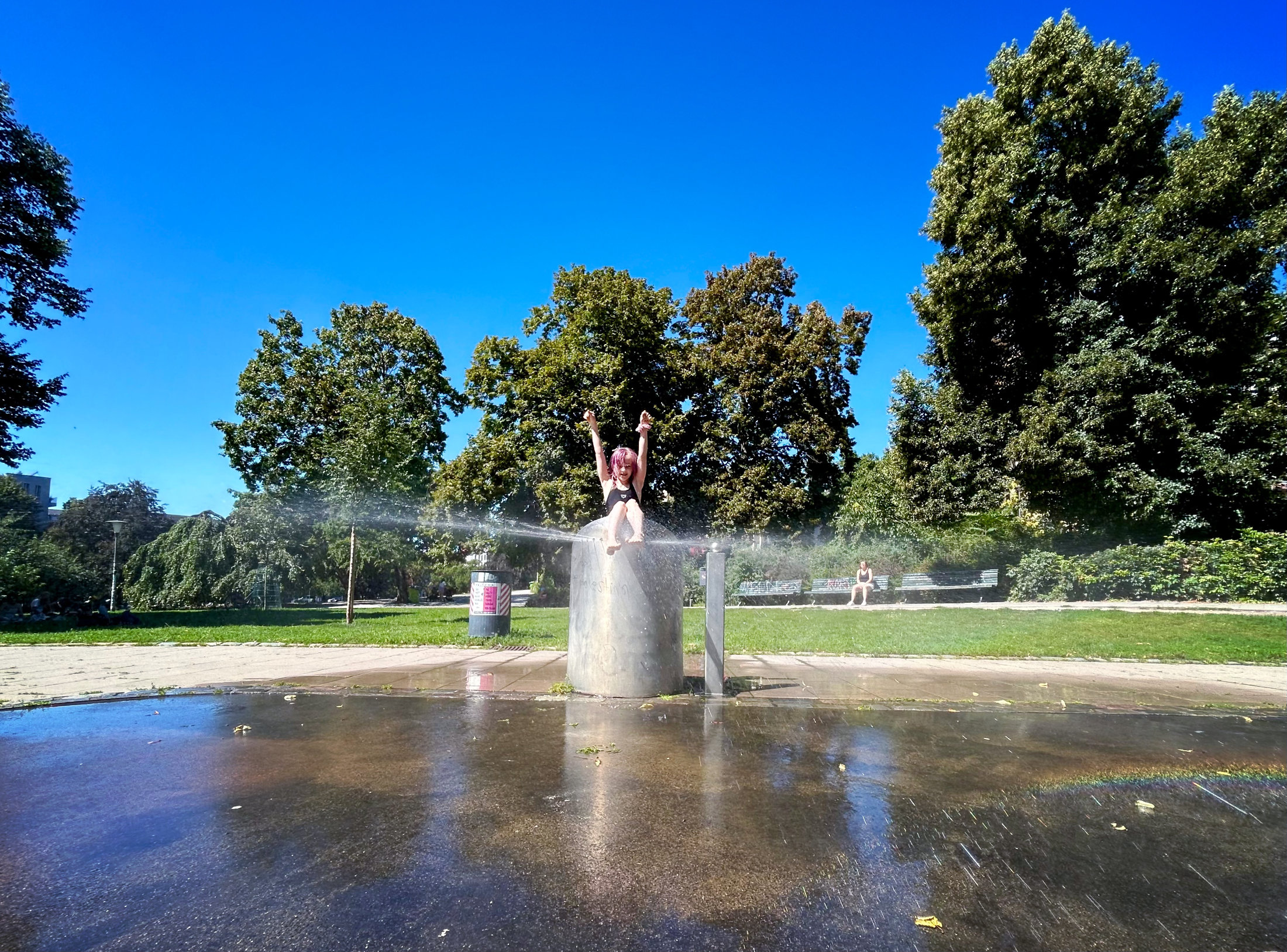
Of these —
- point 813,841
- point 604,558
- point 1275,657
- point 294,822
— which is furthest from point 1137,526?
point 294,822

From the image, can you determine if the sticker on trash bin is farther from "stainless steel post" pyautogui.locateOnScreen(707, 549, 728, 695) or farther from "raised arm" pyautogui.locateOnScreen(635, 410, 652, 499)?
"stainless steel post" pyautogui.locateOnScreen(707, 549, 728, 695)

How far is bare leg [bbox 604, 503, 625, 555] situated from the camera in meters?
6.19

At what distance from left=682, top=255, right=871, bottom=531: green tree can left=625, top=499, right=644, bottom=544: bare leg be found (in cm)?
2224

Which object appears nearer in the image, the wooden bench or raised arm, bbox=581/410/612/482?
Result: raised arm, bbox=581/410/612/482

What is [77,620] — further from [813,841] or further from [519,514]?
[813,841]

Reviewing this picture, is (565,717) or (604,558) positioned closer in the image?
(565,717)

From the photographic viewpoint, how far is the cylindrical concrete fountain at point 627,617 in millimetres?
6227

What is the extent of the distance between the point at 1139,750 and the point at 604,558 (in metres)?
4.31

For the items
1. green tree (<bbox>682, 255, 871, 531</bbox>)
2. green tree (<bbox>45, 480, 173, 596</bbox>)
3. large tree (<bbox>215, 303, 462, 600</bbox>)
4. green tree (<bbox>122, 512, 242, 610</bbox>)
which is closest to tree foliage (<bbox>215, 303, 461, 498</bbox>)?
large tree (<bbox>215, 303, 462, 600</bbox>)

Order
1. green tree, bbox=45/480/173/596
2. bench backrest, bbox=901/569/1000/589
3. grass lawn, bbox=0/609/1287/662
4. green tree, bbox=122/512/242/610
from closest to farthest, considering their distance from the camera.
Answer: grass lawn, bbox=0/609/1287/662, bench backrest, bbox=901/569/1000/589, green tree, bbox=122/512/242/610, green tree, bbox=45/480/173/596

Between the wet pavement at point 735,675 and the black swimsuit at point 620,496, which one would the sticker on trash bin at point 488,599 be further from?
the black swimsuit at point 620,496

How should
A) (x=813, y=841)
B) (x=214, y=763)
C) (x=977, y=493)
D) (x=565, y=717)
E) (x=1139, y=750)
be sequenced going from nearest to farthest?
(x=813, y=841)
(x=214, y=763)
(x=1139, y=750)
(x=565, y=717)
(x=977, y=493)

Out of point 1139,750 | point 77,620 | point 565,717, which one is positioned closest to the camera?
point 1139,750

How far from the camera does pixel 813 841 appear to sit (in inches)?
118
